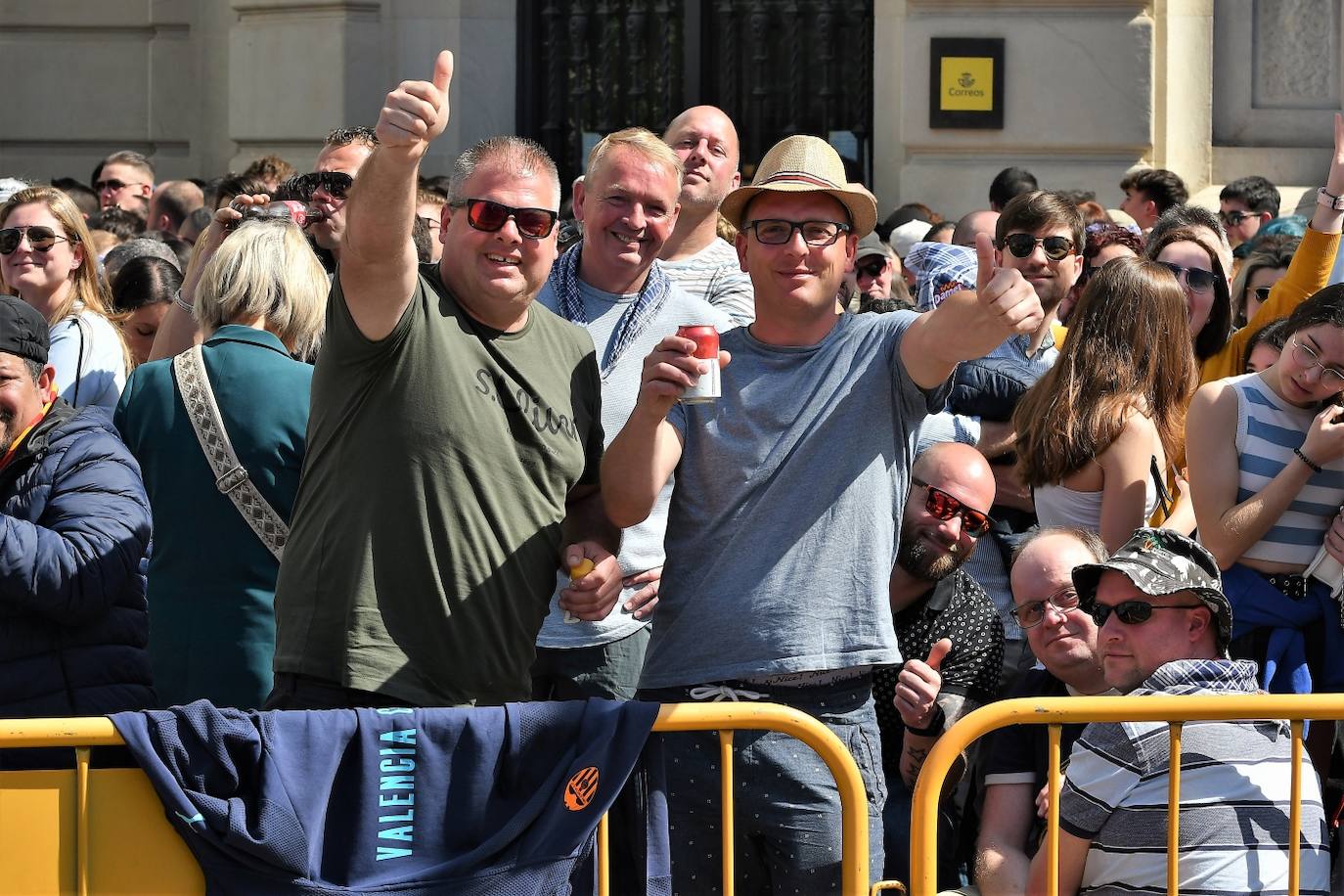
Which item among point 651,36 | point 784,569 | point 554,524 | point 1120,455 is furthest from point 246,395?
point 651,36

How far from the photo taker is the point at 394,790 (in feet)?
11.6

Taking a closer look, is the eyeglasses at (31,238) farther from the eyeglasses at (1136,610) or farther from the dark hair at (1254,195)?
the dark hair at (1254,195)

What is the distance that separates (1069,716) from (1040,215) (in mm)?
3141

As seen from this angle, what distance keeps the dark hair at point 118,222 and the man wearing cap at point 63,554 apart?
5.19 m

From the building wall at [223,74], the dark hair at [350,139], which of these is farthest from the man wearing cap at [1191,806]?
the building wall at [223,74]

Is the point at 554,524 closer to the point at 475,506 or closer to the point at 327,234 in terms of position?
the point at 475,506

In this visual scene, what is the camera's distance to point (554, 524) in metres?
3.91

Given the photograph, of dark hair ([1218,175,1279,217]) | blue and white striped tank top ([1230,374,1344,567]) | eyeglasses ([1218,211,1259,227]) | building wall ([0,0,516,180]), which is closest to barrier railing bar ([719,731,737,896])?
blue and white striped tank top ([1230,374,1344,567])

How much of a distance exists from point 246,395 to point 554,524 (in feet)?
3.85

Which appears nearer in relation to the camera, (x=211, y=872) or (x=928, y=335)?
(x=211, y=872)

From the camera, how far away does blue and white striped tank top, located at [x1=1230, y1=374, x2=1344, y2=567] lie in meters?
5.15

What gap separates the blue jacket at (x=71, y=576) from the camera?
420 centimetres

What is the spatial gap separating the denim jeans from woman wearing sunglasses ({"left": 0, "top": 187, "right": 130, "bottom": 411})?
10.6ft

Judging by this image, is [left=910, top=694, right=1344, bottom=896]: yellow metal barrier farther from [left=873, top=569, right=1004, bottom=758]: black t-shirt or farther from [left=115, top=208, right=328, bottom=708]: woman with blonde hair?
[left=115, top=208, right=328, bottom=708]: woman with blonde hair
